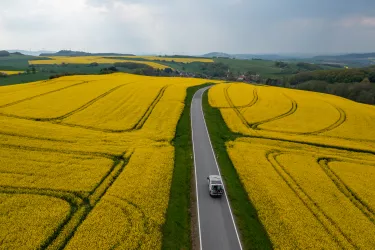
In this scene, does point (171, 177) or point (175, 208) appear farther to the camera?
point (171, 177)

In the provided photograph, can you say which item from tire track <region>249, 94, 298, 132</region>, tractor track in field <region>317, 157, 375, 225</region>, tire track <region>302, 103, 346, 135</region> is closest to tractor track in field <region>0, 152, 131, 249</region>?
tractor track in field <region>317, 157, 375, 225</region>

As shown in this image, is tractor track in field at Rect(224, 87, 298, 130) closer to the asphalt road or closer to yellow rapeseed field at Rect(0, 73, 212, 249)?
yellow rapeseed field at Rect(0, 73, 212, 249)

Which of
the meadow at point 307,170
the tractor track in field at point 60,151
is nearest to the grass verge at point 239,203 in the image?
the meadow at point 307,170

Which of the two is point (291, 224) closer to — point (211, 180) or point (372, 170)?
point (211, 180)

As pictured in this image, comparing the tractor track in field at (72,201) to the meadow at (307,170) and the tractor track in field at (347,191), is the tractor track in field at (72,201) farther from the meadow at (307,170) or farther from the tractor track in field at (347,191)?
the tractor track in field at (347,191)

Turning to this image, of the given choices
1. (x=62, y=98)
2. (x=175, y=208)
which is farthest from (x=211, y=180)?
(x=62, y=98)
